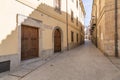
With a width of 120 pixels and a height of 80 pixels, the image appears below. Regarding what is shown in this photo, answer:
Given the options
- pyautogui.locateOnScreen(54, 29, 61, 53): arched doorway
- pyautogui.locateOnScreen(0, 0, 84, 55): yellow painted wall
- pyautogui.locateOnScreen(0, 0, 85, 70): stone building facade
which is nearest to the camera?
pyautogui.locateOnScreen(0, 0, 84, 55): yellow painted wall

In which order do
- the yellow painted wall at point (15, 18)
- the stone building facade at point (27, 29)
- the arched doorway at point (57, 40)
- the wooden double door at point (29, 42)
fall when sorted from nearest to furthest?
the yellow painted wall at point (15, 18) < the stone building facade at point (27, 29) < the wooden double door at point (29, 42) < the arched doorway at point (57, 40)

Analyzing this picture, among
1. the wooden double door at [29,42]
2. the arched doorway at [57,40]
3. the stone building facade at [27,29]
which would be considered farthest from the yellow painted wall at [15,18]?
the arched doorway at [57,40]

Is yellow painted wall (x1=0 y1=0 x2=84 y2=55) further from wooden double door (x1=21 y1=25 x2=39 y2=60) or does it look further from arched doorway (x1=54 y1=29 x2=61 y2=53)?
arched doorway (x1=54 y1=29 x2=61 y2=53)

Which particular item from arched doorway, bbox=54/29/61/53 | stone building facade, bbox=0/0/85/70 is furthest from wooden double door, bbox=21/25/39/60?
arched doorway, bbox=54/29/61/53

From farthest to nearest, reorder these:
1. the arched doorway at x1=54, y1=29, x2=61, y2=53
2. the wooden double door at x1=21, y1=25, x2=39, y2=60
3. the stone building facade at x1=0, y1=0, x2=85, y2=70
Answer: the arched doorway at x1=54, y1=29, x2=61, y2=53 < the wooden double door at x1=21, y1=25, x2=39, y2=60 < the stone building facade at x1=0, y1=0, x2=85, y2=70

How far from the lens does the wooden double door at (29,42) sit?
21.7 ft

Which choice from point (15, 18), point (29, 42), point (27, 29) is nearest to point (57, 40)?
point (29, 42)

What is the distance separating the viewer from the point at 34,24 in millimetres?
7109

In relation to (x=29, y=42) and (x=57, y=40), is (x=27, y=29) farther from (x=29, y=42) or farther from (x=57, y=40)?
(x=57, y=40)

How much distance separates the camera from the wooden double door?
660 cm

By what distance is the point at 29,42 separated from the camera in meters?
7.11

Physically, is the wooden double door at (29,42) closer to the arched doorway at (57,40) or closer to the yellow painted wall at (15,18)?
the yellow painted wall at (15,18)

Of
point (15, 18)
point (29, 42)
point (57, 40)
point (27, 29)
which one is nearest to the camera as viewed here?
point (15, 18)

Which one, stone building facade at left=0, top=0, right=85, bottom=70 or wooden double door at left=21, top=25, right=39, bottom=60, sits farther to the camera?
wooden double door at left=21, top=25, right=39, bottom=60
